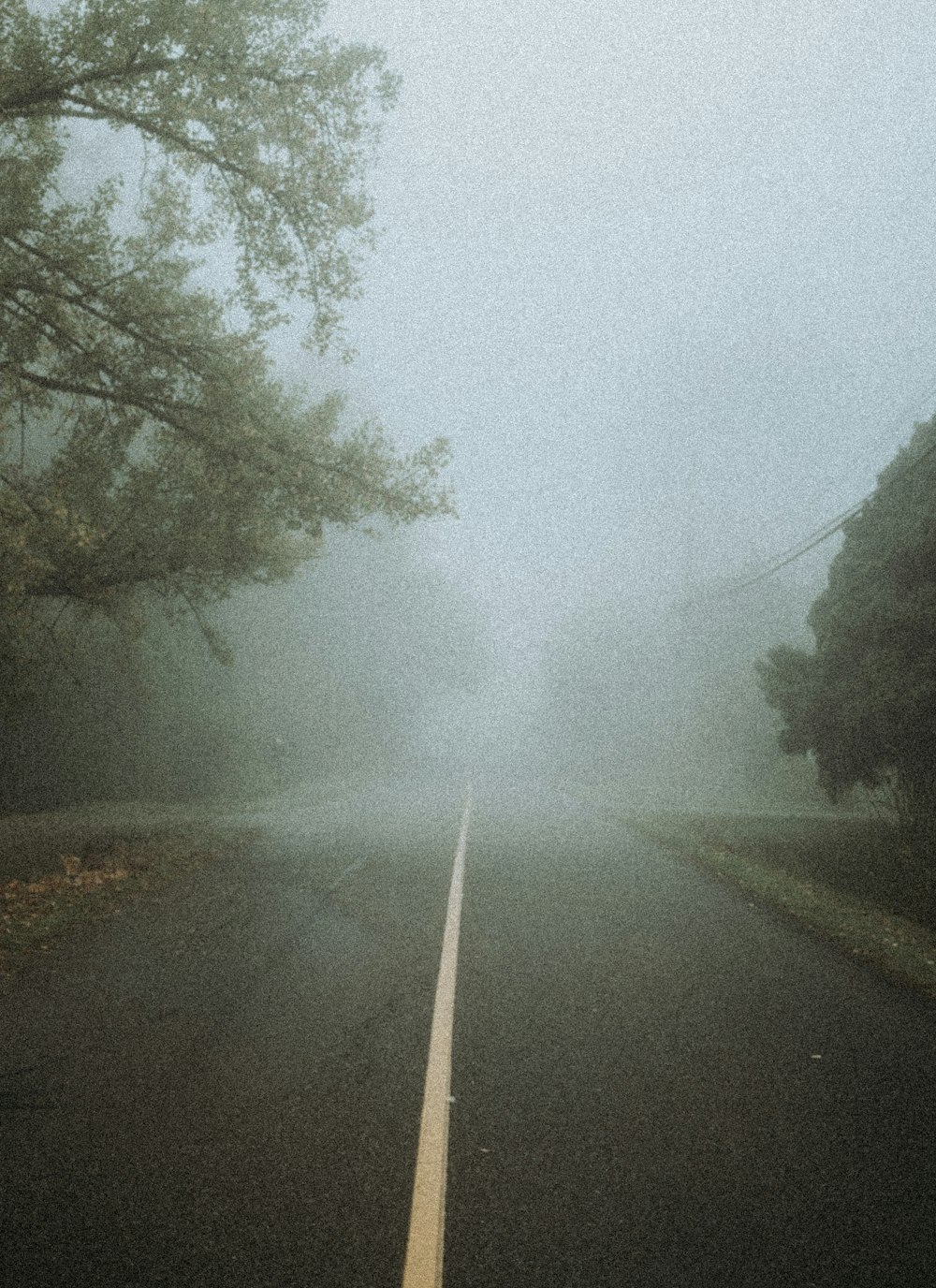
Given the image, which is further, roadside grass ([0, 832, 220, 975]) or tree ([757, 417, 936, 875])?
tree ([757, 417, 936, 875])

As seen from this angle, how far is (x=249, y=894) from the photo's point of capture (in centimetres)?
1010

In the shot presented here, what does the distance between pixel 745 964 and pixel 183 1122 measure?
490cm

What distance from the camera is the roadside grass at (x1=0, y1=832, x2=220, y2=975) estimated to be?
805cm

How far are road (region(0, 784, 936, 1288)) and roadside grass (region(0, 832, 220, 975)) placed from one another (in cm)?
44

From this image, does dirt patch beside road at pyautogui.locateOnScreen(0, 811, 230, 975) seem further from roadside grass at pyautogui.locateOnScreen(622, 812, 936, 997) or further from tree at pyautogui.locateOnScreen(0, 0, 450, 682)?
roadside grass at pyautogui.locateOnScreen(622, 812, 936, 997)

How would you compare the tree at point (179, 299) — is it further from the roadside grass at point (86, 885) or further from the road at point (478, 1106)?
the road at point (478, 1106)

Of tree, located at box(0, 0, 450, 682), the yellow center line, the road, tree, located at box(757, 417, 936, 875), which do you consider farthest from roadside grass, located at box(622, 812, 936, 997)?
tree, located at box(0, 0, 450, 682)

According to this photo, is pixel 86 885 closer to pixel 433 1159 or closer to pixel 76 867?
pixel 76 867

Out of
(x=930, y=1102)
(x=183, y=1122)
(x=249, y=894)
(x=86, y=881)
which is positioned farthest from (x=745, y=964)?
(x=86, y=881)

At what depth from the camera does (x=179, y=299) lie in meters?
12.3

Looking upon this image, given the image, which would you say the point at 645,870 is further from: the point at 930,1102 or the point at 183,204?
the point at 183,204

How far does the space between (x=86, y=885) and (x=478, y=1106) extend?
7.88 meters

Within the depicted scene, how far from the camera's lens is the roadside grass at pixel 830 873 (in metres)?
8.10

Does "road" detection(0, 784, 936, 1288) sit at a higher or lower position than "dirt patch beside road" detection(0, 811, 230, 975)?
lower
